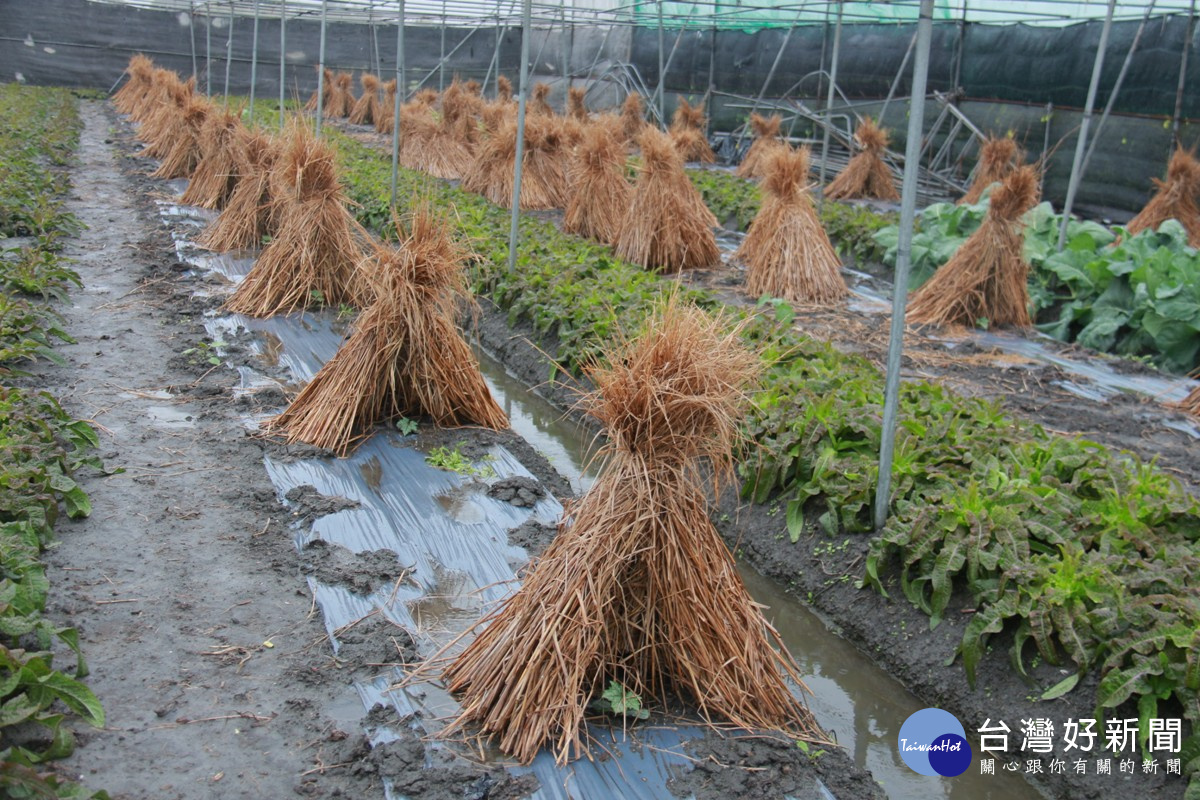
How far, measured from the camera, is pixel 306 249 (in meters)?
7.57

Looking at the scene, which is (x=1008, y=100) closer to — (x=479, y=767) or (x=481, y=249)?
(x=481, y=249)

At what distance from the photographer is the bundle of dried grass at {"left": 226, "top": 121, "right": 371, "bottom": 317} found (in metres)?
7.53

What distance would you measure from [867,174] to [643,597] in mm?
12997

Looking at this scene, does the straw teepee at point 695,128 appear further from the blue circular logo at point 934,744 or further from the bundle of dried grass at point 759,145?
the blue circular logo at point 934,744

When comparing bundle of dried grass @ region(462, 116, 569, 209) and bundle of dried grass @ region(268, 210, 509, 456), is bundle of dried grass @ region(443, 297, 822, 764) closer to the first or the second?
bundle of dried grass @ region(268, 210, 509, 456)

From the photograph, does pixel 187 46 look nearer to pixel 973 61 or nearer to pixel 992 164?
pixel 973 61

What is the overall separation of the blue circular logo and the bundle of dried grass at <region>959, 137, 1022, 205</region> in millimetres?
10141

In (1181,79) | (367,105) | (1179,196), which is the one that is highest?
(1181,79)

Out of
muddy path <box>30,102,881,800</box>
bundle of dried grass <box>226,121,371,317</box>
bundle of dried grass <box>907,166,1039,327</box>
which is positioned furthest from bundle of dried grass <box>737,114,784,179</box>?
muddy path <box>30,102,881,800</box>

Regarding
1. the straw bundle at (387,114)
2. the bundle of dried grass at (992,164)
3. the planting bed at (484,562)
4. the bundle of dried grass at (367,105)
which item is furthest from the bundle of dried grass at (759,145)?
the planting bed at (484,562)

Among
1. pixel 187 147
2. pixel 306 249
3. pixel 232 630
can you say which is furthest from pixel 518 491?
pixel 187 147

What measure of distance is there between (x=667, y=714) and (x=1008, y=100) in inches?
569

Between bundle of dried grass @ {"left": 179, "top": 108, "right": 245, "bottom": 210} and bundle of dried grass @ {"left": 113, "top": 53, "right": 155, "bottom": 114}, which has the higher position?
bundle of dried grass @ {"left": 113, "top": 53, "right": 155, "bottom": 114}

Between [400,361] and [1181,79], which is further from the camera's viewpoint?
[1181,79]
